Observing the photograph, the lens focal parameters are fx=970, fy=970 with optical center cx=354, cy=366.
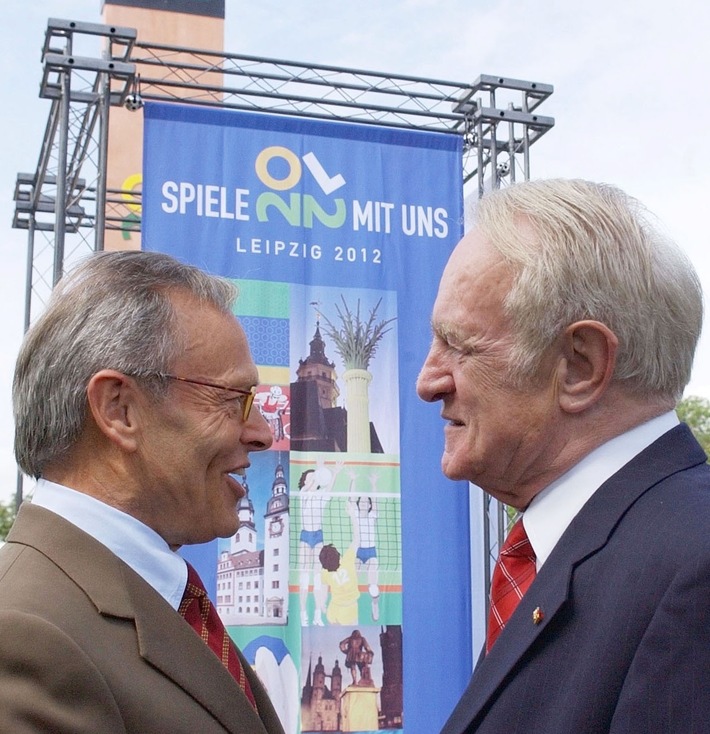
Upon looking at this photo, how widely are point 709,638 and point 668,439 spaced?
1.20ft

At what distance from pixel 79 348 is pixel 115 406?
11cm

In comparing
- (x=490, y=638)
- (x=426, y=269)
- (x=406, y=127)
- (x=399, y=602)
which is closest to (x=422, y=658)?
(x=399, y=602)

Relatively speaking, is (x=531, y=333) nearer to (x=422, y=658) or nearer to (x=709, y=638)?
(x=709, y=638)

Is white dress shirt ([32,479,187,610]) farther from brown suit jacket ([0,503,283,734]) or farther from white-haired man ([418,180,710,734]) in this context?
white-haired man ([418,180,710,734])

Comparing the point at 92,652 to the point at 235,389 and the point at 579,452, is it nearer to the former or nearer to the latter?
the point at 235,389

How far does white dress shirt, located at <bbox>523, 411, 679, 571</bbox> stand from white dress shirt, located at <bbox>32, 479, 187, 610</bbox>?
0.61m

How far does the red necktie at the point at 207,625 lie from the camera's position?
168 cm

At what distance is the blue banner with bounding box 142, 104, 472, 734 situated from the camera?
195 inches

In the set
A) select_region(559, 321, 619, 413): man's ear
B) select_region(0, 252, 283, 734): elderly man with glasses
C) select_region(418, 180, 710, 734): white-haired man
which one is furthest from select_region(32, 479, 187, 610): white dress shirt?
select_region(559, 321, 619, 413): man's ear

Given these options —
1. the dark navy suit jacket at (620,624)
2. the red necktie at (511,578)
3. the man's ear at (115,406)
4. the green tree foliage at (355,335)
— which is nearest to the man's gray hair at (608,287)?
the dark navy suit jacket at (620,624)

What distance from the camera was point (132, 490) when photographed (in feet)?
5.40

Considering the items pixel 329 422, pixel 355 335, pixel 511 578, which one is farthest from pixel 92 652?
pixel 355 335

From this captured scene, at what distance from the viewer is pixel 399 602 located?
5102 millimetres

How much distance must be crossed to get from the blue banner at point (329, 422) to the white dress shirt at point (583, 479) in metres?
3.53
